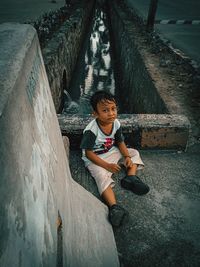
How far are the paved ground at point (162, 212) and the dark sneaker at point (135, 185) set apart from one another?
0.05 m

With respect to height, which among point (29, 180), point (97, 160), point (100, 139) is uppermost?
point (29, 180)

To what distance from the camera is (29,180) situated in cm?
83

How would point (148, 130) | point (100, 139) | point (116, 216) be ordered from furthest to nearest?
point (148, 130), point (100, 139), point (116, 216)

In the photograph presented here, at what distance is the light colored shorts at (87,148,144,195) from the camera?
219 centimetres

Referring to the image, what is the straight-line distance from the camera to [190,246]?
183 cm

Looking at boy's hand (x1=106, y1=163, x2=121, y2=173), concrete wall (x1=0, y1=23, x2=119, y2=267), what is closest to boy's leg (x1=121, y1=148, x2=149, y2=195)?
boy's hand (x1=106, y1=163, x2=121, y2=173)

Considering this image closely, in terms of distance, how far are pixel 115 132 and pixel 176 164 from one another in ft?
2.26

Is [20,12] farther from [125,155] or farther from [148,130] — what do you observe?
[125,155]

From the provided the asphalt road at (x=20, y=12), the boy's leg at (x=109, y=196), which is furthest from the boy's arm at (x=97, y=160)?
the asphalt road at (x=20, y=12)

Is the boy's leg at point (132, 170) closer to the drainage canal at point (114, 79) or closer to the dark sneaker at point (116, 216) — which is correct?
the dark sneaker at point (116, 216)

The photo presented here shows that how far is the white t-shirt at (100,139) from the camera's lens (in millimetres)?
2318

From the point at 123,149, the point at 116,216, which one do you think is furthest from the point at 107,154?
the point at 116,216

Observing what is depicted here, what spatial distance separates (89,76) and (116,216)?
837 cm

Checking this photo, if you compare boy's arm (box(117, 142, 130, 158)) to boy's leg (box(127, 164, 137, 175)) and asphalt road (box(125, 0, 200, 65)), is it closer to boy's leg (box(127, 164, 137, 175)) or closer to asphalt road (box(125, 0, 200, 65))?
boy's leg (box(127, 164, 137, 175))
